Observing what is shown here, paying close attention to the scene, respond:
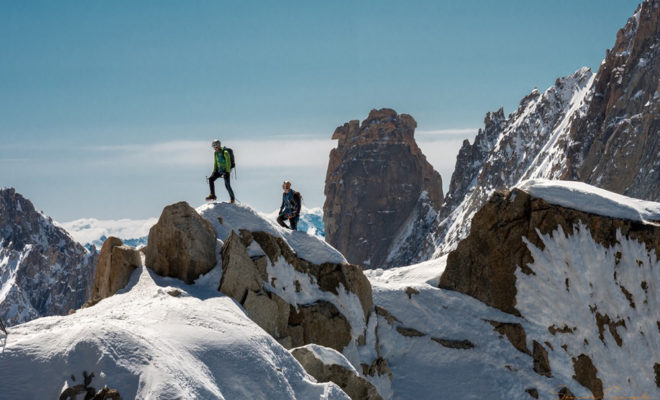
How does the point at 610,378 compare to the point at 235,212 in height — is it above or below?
below

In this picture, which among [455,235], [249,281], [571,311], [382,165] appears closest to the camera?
[249,281]

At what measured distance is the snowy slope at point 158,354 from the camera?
14.7 m

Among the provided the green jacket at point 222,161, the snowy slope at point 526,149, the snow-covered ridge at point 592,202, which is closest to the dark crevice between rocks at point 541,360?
the snow-covered ridge at point 592,202

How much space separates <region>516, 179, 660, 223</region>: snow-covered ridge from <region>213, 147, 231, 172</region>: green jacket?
13.7 m

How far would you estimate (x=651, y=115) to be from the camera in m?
126

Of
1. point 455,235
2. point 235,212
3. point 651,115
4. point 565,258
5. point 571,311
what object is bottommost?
point 455,235

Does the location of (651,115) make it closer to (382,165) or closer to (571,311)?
(382,165)

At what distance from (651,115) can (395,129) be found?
8132 centimetres

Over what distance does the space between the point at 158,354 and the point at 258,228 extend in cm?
1317

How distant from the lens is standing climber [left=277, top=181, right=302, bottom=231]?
31297mm

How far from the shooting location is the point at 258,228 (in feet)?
93.7

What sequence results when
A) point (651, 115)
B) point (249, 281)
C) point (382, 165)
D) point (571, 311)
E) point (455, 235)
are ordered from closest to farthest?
1. point (249, 281)
2. point (571, 311)
3. point (651, 115)
4. point (455, 235)
5. point (382, 165)

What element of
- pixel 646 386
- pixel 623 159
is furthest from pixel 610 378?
pixel 623 159

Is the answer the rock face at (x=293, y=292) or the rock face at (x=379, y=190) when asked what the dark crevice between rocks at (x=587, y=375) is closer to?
the rock face at (x=293, y=292)
